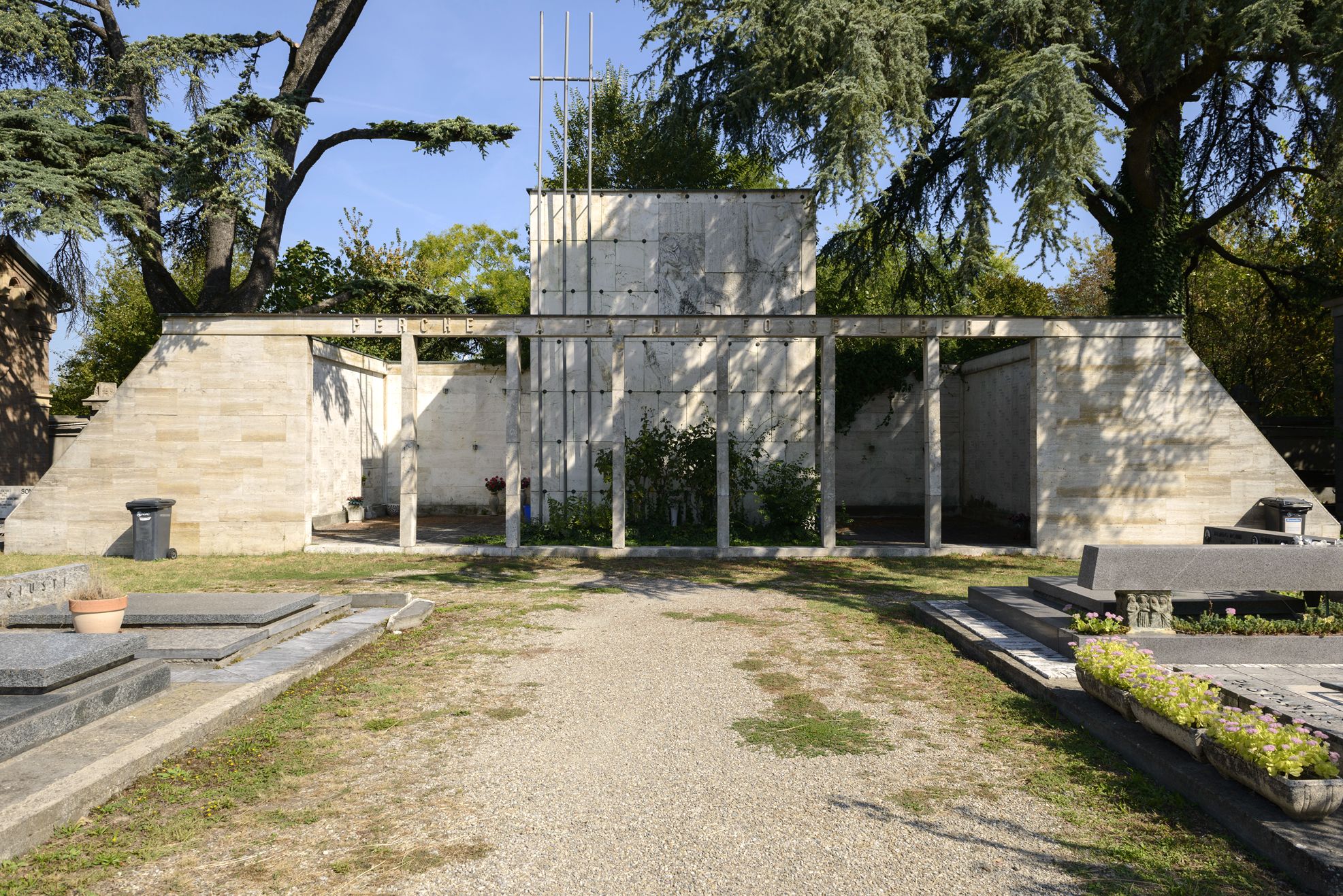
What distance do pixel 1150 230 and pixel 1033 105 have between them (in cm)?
691

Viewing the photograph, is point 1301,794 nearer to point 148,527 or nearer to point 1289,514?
point 1289,514

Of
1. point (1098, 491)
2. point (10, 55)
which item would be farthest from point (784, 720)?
point (10, 55)

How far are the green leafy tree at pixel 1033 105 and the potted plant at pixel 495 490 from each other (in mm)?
10244

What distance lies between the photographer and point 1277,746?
3.94 metres

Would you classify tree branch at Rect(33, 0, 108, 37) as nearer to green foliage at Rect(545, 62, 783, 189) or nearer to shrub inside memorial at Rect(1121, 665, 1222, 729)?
green foliage at Rect(545, 62, 783, 189)

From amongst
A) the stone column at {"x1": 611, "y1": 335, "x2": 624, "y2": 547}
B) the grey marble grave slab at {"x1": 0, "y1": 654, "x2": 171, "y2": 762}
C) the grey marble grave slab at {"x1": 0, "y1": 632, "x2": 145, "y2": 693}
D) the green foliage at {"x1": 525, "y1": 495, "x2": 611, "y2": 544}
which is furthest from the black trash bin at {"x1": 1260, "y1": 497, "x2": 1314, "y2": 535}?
the grey marble grave slab at {"x1": 0, "y1": 632, "x2": 145, "y2": 693}

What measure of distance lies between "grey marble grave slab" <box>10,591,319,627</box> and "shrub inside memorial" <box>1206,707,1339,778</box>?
7.57 meters

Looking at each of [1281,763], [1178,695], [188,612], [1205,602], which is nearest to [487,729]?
[188,612]

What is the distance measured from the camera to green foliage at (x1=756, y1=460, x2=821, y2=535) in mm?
15680

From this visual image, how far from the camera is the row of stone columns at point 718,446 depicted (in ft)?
47.6

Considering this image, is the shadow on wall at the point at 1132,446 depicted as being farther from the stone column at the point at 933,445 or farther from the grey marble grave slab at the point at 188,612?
the grey marble grave slab at the point at 188,612

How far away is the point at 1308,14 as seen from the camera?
14297mm

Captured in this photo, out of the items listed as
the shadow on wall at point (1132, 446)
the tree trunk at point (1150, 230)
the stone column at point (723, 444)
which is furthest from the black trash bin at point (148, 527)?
the tree trunk at point (1150, 230)

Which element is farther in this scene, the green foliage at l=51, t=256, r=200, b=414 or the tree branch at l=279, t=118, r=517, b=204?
the green foliage at l=51, t=256, r=200, b=414
